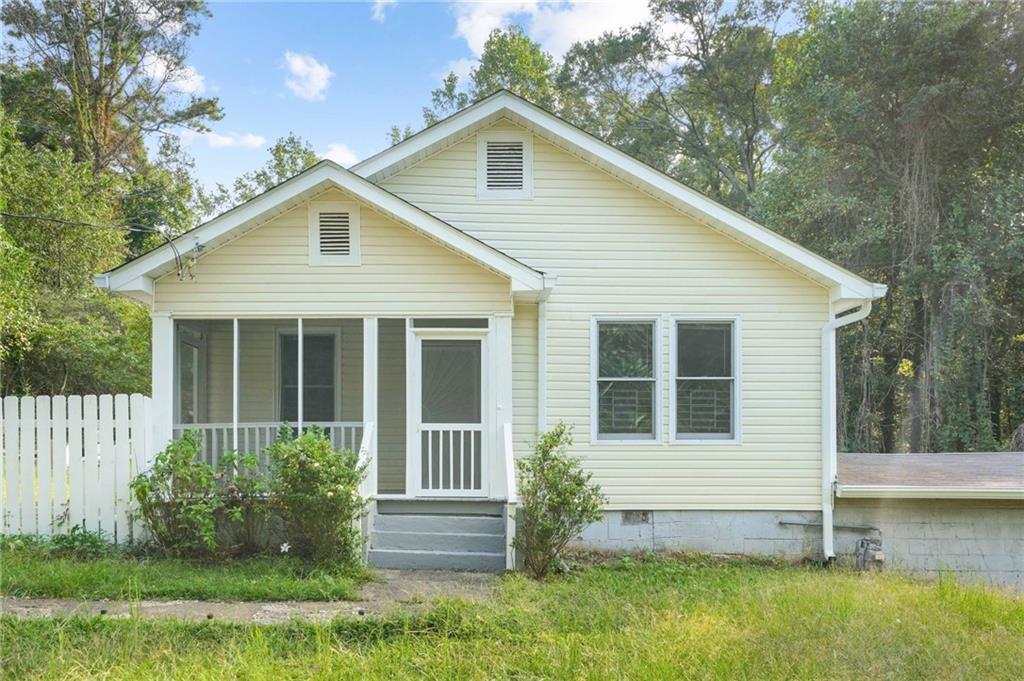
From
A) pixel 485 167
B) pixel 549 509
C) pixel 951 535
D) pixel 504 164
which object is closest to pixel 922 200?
pixel 951 535

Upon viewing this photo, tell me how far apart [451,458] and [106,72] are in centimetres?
2104

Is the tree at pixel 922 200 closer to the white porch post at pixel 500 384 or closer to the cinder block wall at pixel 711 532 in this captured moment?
the cinder block wall at pixel 711 532

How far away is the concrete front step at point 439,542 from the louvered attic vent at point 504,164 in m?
4.47

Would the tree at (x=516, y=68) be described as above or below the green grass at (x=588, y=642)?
above

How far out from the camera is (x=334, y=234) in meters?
7.88

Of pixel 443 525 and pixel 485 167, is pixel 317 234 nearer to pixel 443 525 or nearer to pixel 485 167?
pixel 485 167

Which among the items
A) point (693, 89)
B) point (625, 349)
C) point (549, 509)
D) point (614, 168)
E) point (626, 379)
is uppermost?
point (693, 89)

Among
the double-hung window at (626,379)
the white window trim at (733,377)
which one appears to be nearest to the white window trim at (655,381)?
the double-hung window at (626,379)

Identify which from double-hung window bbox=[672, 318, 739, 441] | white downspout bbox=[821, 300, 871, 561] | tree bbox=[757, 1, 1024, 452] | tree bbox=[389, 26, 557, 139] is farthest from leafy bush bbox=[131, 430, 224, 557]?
tree bbox=[389, 26, 557, 139]

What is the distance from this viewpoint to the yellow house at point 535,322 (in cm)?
777

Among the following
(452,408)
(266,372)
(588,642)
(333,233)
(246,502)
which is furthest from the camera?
(266,372)

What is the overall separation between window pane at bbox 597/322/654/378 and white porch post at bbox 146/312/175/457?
5.10 m

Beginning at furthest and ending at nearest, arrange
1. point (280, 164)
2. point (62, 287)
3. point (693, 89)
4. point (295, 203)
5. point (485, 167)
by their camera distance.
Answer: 1. point (280, 164)
2. point (693, 89)
3. point (62, 287)
4. point (485, 167)
5. point (295, 203)

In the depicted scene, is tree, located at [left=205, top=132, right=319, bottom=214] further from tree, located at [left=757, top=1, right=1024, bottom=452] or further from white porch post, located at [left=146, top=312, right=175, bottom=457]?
white porch post, located at [left=146, top=312, right=175, bottom=457]
